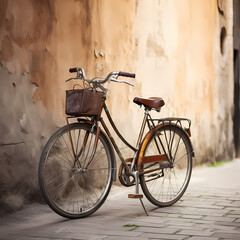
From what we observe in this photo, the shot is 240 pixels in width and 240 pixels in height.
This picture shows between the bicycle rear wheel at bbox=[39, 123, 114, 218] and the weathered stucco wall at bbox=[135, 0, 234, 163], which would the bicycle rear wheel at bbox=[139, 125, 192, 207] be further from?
the weathered stucco wall at bbox=[135, 0, 234, 163]

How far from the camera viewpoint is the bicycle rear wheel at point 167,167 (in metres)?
4.66

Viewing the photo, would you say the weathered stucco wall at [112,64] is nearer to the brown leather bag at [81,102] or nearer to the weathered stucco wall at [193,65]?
→ the weathered stucco wall at [193,65]

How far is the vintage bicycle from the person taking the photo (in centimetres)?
404

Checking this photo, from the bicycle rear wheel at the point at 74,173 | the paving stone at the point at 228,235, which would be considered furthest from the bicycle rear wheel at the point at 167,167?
the paving stone at the point at 228,235

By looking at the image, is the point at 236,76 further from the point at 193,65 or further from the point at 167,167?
the point at 167,167

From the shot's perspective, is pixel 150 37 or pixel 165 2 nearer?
pixel 150 37

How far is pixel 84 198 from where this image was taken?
4887mm

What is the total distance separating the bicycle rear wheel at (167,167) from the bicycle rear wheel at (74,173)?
1.32 ft

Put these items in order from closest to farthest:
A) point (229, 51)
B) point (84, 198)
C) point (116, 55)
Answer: point (84, 198) < point (116, 55) < point (229, 51)

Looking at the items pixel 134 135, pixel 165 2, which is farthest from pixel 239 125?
pixel 134 135

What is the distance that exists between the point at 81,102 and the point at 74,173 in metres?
0.54

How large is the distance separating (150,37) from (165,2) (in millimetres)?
708

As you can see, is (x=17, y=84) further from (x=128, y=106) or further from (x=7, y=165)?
(x=128, y=106)

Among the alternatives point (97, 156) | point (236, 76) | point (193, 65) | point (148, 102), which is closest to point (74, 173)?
point (97, 156)
